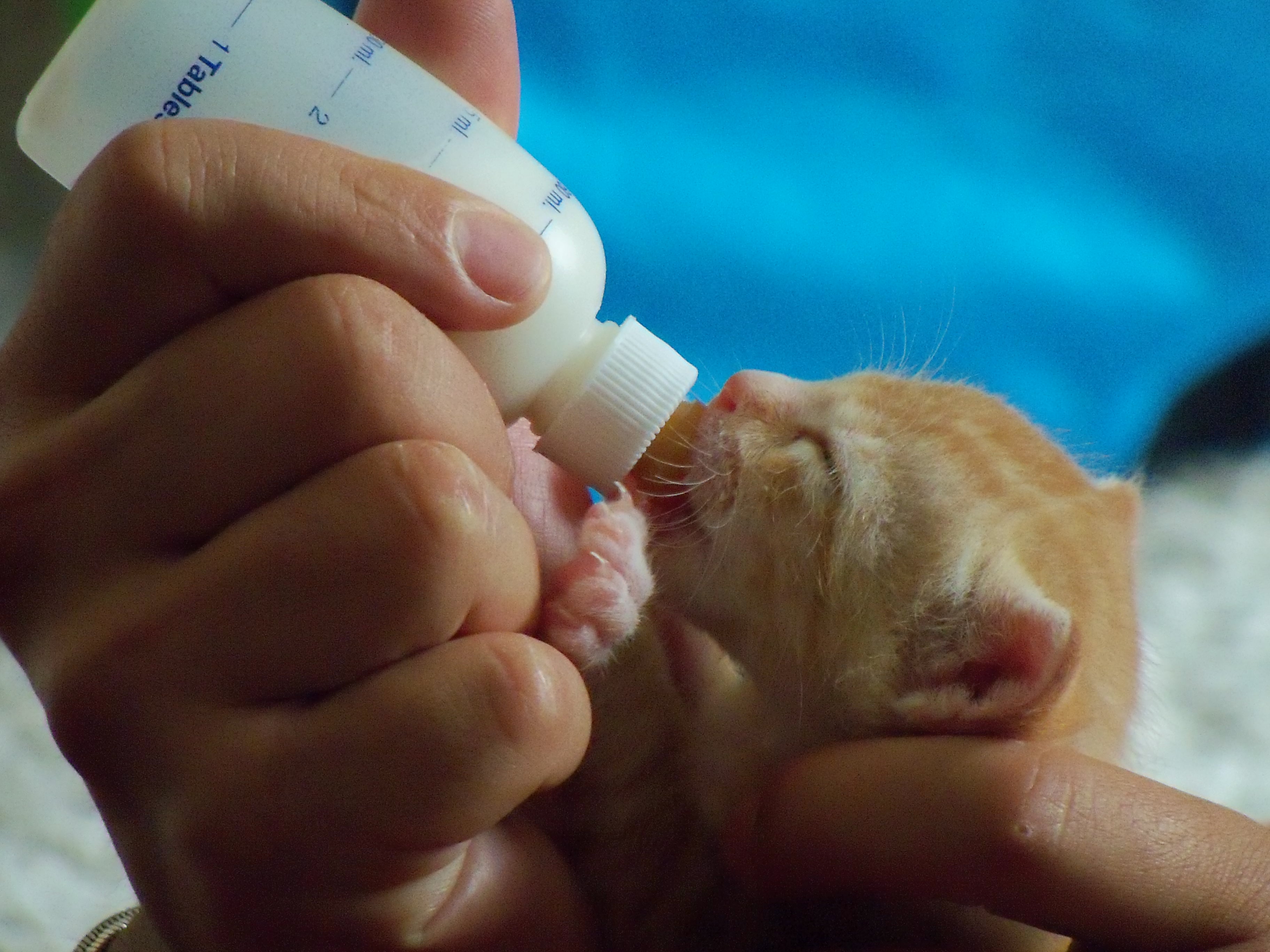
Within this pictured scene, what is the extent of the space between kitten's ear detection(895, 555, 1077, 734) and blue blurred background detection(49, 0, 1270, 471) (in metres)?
0.61

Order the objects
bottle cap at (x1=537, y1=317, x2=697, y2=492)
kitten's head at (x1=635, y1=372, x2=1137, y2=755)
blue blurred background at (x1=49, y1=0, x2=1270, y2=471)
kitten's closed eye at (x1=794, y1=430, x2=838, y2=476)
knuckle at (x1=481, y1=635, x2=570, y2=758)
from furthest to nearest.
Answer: blue blurred background at (x1=49, y1=0, x2=1270, y2=471) → kitten's closed eye at (x1=794, y1=430, x2=838, y2=476) → kitten's head at (x1=635, y1=372, x2=1137, y2=755) → bottle cap at (x1=537, y1=317, x2=697, y2=492) → knuckle at (x1=481, y1=635, x2=570, y2=758)

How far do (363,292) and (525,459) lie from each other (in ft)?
1.64

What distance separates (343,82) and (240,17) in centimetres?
8

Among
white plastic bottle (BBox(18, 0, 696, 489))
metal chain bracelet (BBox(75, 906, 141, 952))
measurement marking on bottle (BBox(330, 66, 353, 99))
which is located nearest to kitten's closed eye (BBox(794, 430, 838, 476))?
white plastic bottle (BBox(18, 0, 696, 489))

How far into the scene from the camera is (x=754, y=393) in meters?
1.03

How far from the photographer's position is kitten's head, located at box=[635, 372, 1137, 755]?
0.87m

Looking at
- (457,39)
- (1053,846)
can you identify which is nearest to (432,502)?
(1053,846)

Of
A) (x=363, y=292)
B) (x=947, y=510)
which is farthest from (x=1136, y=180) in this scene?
(x=363, y=292)

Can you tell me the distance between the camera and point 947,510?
0.94 m

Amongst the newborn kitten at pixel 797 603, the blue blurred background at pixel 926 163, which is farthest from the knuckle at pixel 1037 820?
the blue blurred background at pixel 926 163

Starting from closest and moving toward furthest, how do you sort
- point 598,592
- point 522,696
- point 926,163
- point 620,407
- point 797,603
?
point 522,696
point 620,407
point 598,592
point 797,603
point 926,163

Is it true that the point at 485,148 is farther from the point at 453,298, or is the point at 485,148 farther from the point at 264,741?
the point at 264,741

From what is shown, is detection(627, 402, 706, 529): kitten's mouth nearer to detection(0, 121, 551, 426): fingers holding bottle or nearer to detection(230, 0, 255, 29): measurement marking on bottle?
detection(0, 121, 551, 426): fingers holding bottle

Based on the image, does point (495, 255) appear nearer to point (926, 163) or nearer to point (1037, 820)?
point (1037, 820)
